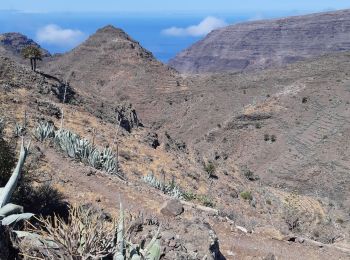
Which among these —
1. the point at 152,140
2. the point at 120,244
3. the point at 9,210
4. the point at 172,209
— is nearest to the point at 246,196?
the point at 152,140

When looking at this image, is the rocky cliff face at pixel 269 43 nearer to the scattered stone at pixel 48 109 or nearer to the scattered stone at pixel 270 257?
the scattered stone at pixel 48 109

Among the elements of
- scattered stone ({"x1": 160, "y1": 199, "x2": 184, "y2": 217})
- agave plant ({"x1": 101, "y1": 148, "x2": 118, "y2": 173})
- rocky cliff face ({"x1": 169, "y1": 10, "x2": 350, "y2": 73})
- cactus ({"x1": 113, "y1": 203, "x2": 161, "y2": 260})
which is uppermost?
rocky cliff face ({"x1": 169, "y1": 10, "x2": 350, "y2": 73})

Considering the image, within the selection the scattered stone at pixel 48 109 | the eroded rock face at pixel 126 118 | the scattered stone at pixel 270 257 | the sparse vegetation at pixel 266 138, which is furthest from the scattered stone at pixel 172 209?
the sparse vegetation at pixel 266 138

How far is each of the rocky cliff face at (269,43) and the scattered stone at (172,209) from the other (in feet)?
423

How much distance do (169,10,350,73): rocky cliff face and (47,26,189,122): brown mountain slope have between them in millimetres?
76941

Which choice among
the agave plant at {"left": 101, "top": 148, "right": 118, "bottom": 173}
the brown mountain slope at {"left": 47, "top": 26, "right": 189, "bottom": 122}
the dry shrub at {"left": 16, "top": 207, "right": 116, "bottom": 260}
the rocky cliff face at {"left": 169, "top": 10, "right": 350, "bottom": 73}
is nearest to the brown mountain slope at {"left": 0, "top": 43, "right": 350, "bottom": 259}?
the agave plant at {"left": 101, "top": 148, "right": 118, "bottom": 173}

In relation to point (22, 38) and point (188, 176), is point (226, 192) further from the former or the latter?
point (22, 38)

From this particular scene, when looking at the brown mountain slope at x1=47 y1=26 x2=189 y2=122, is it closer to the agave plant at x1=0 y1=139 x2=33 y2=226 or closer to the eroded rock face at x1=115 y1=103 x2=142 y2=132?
the eroded rock face at x1=115 y1=103 x2=142 y2=132

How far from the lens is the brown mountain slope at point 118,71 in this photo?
55062 millimetres

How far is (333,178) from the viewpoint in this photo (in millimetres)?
30578

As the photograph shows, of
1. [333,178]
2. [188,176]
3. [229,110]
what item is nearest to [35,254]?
[188,176]

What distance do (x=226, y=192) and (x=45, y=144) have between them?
9.49 meters

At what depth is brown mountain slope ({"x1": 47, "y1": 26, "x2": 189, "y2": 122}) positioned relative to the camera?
181ft

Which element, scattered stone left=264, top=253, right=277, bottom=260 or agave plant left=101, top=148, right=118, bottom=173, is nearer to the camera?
scattered stone left=264, top=253, right=277, bottom=260
